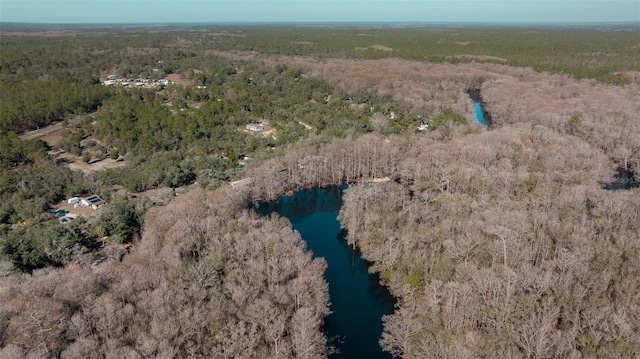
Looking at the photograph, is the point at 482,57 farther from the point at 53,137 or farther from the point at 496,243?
the point at 53,137

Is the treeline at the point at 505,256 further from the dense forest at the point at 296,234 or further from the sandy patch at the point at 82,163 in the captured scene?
the sandy patch at the point at 82,163

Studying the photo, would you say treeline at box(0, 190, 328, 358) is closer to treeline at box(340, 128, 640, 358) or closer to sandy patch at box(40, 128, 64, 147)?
treeline at box(340, 128, 640, 358)

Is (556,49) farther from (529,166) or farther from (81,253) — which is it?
(81,253)

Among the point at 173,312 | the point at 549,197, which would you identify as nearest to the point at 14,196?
the point at 173,312

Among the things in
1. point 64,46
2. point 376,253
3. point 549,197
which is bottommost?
point 376,253

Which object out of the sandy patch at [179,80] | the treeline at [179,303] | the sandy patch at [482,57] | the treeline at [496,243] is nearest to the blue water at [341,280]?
the treeline at [496,243]

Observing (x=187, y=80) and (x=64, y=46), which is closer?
(x=187, y=80)

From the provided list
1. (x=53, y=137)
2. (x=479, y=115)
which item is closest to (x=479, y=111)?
(x=479, y=115)
